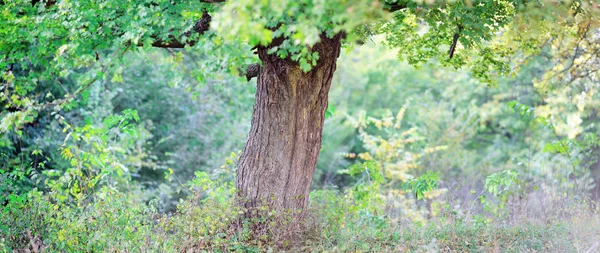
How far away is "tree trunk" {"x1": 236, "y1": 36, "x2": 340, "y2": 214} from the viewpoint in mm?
5910

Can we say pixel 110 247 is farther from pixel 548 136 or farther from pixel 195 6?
pixel 548 136

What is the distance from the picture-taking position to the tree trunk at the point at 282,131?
233 inches

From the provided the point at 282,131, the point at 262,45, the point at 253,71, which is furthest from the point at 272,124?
the point at 262,45

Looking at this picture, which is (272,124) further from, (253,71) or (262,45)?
(262,45)

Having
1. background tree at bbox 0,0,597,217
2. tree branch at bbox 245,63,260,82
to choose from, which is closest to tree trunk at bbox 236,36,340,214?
background tree at bbox 0,0,597,217

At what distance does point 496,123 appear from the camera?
60.6 feet

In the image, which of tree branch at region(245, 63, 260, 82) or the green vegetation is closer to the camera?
the green vegetation

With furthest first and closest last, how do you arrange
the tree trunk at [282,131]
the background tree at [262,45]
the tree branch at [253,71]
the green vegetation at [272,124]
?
the tree branch at [253,71] → the tree trunk at [282,131] → the background tree at [262,45] → the green vegetation at [272,124]

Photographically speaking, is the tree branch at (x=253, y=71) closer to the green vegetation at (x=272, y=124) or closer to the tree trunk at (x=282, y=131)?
the green vegetation at (x=272, y=124)

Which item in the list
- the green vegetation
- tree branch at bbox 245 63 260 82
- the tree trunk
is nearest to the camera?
the green vegetation

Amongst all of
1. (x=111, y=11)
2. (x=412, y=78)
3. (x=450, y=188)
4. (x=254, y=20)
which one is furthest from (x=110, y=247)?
(x=412, y=78)

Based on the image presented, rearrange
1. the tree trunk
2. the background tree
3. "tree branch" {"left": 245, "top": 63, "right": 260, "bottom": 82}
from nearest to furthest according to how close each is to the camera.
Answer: the background tree < the tree trunk < "tree branch" {"left": 245, "top": 63, "right": 260, "bottom": 82}

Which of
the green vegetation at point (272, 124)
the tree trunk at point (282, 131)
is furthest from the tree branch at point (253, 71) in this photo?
the tree trunk at point (282, 131)

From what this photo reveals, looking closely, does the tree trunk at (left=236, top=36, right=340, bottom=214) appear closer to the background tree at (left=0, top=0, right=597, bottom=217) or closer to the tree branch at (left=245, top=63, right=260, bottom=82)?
the background tree at (left=0, top=0, right=597, bottom=217)
